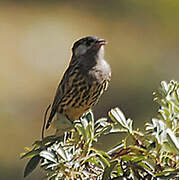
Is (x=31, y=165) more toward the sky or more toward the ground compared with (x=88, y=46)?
more toward the ground

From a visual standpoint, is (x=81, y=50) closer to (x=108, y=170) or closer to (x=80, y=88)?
(x=80, y=88)

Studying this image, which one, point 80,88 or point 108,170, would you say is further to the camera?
point 80,88

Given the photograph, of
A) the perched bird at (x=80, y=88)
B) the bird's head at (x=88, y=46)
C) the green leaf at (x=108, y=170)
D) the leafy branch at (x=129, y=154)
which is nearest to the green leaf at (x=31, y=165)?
the leafy branch at (x=129, y=154)

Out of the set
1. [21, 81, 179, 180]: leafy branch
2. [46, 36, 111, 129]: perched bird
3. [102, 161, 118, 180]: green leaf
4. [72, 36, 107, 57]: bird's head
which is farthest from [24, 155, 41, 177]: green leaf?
[72, 36, 107, 57]: bird's head

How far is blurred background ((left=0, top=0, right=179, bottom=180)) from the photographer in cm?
752

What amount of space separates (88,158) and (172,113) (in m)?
0.21

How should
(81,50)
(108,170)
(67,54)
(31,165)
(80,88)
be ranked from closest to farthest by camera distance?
(108,170) < (31,165) < (80,88) < (81,50) < (67,54)

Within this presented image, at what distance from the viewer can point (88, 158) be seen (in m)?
1.50

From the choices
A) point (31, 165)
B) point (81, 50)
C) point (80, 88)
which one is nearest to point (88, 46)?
point (81, 50)

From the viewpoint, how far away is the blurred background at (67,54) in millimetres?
7520

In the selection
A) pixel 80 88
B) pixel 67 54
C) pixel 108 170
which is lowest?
pixel 108 170

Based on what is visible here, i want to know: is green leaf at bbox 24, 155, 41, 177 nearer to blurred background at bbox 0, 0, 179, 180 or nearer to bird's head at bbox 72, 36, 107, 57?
bird's head at bbox 72, 36, 107, 57

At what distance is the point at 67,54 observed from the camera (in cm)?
988

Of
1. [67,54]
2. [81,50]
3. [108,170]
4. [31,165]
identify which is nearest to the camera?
[108,170]
